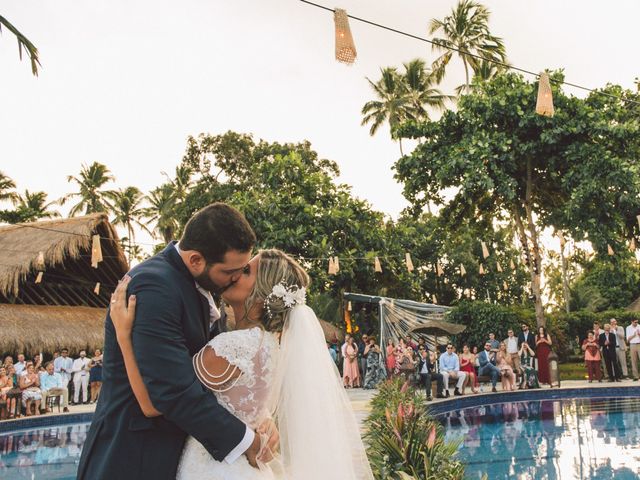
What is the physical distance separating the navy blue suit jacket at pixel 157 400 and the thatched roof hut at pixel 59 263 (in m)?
21.6

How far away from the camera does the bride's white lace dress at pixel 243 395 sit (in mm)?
2432

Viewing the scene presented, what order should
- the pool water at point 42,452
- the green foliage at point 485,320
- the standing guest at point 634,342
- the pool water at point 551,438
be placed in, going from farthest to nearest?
the green foliage at point 485,320
the standing guest at point 634,342
the pool water at point 42,452
the pool water at point 551,438

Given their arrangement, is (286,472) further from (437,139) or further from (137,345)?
(437,139)

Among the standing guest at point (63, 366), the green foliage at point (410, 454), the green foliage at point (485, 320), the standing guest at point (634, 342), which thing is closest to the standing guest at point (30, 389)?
the standing guest at point (63, 366)

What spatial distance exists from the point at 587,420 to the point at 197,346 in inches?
463

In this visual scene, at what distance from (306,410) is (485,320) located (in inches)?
741

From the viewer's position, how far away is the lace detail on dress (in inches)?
99.4

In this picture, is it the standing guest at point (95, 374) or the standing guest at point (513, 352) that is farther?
the standing guest at point (95, 374)

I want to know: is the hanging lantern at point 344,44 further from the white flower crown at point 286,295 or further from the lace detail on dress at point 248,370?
the lace detail on dress at point 248,370

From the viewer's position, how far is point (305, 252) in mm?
24672

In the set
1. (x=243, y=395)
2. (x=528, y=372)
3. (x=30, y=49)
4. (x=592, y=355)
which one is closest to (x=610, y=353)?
(x=592, y=355)

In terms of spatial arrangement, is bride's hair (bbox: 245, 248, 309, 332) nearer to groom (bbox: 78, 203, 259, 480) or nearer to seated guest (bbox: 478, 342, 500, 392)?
groom (bbox: 78, 203, 259, 480)

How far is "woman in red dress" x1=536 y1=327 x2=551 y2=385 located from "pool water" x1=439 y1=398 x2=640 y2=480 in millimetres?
1950

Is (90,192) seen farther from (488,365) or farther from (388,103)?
(488,365)
